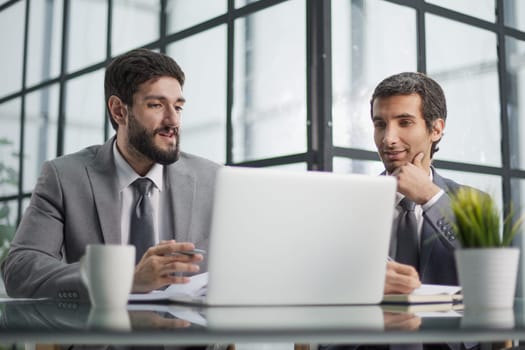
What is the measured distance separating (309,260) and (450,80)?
264 centimetres

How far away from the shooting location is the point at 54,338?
866 millimetres

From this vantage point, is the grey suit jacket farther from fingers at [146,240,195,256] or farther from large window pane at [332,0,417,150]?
large window pane at [332,0,417,150]

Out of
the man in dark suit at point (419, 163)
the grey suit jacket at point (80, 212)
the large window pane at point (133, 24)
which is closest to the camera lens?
the grey suit jacket at point (80, 212)

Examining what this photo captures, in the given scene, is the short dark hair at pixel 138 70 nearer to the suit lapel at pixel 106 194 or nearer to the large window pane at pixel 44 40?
the suit lapel at pixel 106 194

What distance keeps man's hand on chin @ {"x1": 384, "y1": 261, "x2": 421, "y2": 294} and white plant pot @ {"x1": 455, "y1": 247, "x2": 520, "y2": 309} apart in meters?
0.35

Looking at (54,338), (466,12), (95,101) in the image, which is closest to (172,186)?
(54,338)

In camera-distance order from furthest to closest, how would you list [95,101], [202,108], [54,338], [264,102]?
[95,101] → [202,108] → [264,102] → [54,338]

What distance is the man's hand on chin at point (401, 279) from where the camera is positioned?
164 centimetres

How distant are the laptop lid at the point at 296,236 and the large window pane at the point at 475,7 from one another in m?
2.72

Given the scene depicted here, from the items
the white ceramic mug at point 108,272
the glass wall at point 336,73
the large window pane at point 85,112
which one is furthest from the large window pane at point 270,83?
the white ceramic mug at point 108,272

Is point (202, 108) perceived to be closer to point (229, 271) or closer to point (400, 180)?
point (400, 180)

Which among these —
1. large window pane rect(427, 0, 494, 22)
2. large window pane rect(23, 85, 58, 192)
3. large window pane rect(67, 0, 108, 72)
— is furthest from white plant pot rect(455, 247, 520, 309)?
large window pane rect(23, 85, 58, 192)

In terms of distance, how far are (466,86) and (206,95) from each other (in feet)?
4.80

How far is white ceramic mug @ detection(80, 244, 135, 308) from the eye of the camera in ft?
4.30
